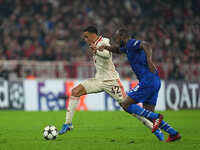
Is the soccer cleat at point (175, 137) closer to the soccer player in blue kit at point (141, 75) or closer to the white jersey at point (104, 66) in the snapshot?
the soccer player in blue kit at point (141, 75)

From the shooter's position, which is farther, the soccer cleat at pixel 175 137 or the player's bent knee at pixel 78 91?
the player's bent knee at pixel 78 91

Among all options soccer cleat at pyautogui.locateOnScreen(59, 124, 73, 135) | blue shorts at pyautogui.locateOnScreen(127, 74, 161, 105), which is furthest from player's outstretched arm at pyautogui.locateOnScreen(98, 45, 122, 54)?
soccer cleat at pyautogui.locateOnScreen(59, 124, 73, 135)

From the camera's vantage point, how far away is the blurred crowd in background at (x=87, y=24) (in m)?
23.6

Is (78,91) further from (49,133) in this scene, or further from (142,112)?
(142,112)

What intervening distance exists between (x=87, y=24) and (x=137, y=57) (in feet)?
54.4

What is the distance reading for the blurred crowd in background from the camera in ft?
77.3

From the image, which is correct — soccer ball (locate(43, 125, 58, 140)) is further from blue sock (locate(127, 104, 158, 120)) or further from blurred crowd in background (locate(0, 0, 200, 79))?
blurred crowd in background (locate(0, 0, 200, 79))

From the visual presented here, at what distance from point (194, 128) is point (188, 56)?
12920 millimetres

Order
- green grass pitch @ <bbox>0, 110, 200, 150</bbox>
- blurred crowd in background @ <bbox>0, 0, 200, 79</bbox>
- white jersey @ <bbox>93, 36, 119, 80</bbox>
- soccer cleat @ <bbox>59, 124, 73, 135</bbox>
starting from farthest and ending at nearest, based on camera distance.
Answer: blurred crowd in background @ <bbox>0, 0, 200, 79</bbox>, white jersey @ <bbox>93, 36, 119, 80</bbox>, soccer cleat @ <bbox>59, 124, 73, 135</bbox>, green grass pitch @ <bbox>0, 110, 200, 150</bbox>

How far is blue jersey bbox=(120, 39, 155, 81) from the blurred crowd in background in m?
11.5

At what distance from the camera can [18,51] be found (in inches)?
904

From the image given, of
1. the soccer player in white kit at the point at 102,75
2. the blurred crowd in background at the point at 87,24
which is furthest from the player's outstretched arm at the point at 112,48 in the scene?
the blurred crowd in background at the point at 87,24

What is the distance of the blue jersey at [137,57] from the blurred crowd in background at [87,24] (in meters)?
11.5

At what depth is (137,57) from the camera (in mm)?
10156
